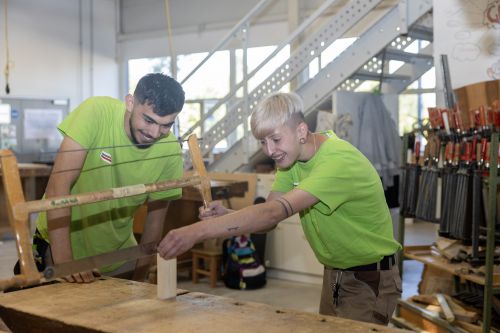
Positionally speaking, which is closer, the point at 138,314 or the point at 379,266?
the point at 138,314

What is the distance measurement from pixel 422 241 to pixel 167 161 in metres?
6.52

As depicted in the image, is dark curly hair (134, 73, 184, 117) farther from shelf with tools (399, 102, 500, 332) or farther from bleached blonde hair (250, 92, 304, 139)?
shelf with tools (399, 102, 500, 332)

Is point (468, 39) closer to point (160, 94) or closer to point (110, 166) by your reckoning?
point (160, 94)

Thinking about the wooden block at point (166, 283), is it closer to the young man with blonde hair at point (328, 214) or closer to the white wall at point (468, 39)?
the young man with blonde hair at point (328, 214)

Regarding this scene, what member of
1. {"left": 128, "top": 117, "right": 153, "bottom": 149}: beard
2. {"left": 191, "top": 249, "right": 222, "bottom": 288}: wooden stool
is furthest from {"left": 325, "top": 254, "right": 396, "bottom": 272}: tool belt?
{"left": 191, "top": 249, "right": 222, "bottom": 288}: wooden stool

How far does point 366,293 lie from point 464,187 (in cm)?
153

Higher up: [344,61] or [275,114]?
[344,61]

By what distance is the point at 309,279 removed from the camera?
6238mm

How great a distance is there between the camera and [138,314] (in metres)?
2.16

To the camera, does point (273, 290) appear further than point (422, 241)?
No

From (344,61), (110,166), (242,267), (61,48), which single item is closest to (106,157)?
(110,166)

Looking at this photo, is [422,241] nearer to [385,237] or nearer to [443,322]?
[443,322]

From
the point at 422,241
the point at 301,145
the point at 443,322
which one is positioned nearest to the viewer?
the point at 301,145

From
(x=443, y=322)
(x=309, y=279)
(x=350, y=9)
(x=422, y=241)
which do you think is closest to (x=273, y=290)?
(x=309, y=279)
